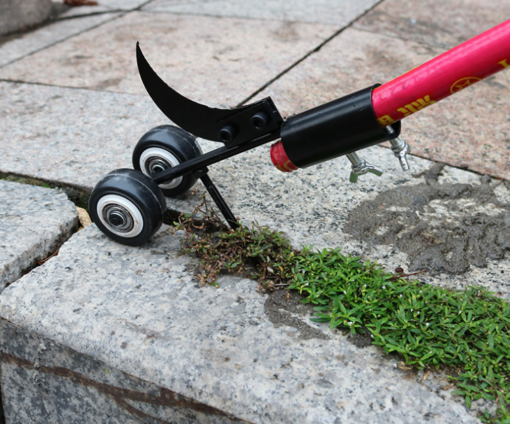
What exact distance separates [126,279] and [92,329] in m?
0.21

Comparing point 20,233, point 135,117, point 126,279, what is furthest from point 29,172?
point 126,279

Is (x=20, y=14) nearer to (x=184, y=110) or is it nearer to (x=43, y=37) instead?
(x=43, y=37)

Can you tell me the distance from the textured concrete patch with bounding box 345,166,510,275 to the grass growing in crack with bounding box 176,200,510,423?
6.4 inches

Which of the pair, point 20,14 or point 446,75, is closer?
point 446,75

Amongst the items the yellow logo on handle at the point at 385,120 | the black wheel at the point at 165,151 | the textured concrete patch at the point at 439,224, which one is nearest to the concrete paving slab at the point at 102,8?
the black wheel at the point at 165,151

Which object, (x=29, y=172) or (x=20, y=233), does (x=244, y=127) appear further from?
(x=29, y=172)

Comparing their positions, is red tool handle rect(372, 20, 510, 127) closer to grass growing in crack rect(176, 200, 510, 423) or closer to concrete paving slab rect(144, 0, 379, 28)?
grass growing in crack rect(176, 200, 510, 423)

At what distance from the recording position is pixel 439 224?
178cm

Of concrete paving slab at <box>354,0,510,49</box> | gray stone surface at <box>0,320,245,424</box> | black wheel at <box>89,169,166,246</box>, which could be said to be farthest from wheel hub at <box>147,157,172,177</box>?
concrete paving slab at <box>354,0,510,49</box>

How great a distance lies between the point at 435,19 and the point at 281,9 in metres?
1.21

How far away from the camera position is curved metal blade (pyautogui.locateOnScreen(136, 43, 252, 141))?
1485 millimetres

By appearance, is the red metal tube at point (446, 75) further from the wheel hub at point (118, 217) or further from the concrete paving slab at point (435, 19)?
the concrete paving slab at point (435, 19)

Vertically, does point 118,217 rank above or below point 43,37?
below

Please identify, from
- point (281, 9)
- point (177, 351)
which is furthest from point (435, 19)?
point (177, 351)
